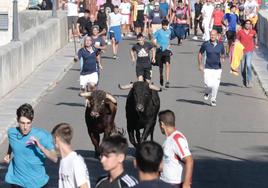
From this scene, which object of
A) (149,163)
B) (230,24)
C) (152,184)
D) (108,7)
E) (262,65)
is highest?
(149,163)

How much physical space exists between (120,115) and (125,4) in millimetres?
20069

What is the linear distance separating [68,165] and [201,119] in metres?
13.1

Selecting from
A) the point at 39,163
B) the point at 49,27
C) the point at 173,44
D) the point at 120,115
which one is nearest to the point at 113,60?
the point at 49,27

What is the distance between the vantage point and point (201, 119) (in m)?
23.0

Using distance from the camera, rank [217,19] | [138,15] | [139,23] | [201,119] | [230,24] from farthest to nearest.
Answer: [138,15], [139,23], [217,19], [230,24], [201,119]

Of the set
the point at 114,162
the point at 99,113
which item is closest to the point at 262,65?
the point at 99,113

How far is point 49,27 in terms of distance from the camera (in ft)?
116

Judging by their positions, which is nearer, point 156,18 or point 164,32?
point 164,32

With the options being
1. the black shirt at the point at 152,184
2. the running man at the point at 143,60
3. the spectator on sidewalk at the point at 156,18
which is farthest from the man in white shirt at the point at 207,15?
the black shirt at the point at 152,184

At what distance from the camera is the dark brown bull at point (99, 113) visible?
57.0 feet

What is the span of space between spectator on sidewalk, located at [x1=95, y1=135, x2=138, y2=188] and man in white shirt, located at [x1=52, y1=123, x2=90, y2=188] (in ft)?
3.41

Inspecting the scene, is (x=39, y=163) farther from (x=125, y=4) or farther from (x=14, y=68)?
(x=125, y=4)

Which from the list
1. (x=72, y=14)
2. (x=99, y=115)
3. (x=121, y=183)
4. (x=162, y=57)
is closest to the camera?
(x=121, y=183)

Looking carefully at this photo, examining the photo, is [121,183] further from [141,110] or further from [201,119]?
[201,119]
